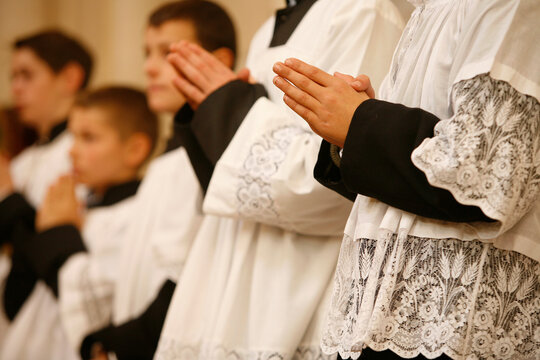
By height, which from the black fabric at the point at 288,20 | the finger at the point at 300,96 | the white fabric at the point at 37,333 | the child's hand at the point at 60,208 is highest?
the finger at the point at 300,96

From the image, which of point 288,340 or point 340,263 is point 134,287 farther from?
point 340,263

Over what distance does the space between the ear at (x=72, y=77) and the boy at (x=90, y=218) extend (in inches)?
34.2

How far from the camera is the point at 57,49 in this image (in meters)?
4.34

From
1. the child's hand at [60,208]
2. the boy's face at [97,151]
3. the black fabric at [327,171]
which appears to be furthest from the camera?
the boy's face at [97,151]

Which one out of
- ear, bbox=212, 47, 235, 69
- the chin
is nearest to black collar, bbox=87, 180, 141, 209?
the chin

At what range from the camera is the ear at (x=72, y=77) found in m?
4.35

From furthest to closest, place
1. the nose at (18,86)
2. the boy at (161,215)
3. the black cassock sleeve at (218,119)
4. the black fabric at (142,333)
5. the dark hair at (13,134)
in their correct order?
1. the dark hair at (13,134)
2. the nose at (18,86)
3. the boy at (161,215)
4. the black fabric at (142,333)
5. the black cassock sleeve at (218,119)

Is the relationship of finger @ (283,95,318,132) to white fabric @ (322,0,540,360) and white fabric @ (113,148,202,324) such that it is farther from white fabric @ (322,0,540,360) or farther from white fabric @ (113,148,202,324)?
white fabric @ (113,148,202,324)

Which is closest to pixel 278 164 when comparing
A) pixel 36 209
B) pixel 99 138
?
pixel 99 138

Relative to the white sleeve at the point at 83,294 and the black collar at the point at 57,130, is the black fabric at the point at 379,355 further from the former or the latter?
the black collar at the point at 57,130

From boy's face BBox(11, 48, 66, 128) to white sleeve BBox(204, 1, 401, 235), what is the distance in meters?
2.78

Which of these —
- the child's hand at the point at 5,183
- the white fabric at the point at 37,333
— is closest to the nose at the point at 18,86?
the child's hand at the point at 5,183

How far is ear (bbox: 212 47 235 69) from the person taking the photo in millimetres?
2652

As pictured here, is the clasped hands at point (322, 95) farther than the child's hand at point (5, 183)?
No
